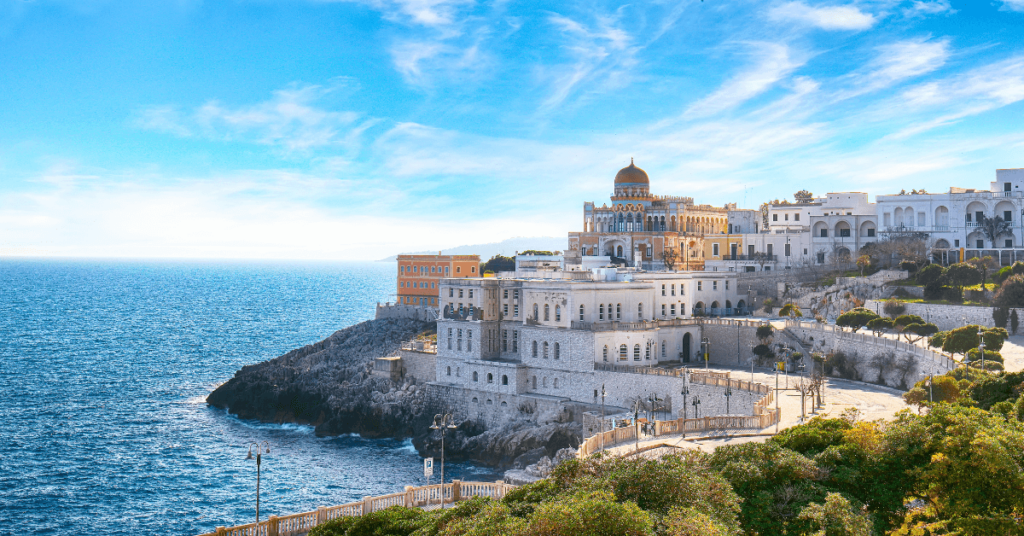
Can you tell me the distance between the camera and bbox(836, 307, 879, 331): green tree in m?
58.1

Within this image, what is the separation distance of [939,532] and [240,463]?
4400 cm

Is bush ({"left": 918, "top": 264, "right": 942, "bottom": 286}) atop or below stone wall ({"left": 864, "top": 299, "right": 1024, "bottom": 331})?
atop

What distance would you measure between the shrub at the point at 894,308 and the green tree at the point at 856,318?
215 cm

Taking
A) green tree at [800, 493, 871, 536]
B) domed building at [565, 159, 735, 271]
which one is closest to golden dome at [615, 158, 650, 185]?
domed building at [565, 159, 735, 271]

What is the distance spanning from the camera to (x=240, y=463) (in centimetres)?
5462

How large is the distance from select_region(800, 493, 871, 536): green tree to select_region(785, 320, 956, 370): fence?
92.9ft

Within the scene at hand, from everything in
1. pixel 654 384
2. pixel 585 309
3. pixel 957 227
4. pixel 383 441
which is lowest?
pixel 383 441

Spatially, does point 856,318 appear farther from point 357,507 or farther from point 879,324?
point 357,507

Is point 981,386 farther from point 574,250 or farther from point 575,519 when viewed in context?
point 574,250

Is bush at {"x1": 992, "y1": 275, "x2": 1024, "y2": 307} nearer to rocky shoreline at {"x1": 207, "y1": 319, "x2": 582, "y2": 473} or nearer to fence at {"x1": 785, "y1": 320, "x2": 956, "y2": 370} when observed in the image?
fence at {"x1": 785, "y1": 320, "x2": 956, "y2": 370}

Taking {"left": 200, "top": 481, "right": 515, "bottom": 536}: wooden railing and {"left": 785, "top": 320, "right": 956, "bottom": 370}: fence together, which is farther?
{"left": 785, "top": 320, "right": 956, "bottom": 370}: fence

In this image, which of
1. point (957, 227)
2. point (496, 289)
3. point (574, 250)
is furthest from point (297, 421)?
point (957, 227)

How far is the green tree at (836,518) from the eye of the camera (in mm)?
19938

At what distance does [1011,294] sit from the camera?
53438 millimetres
